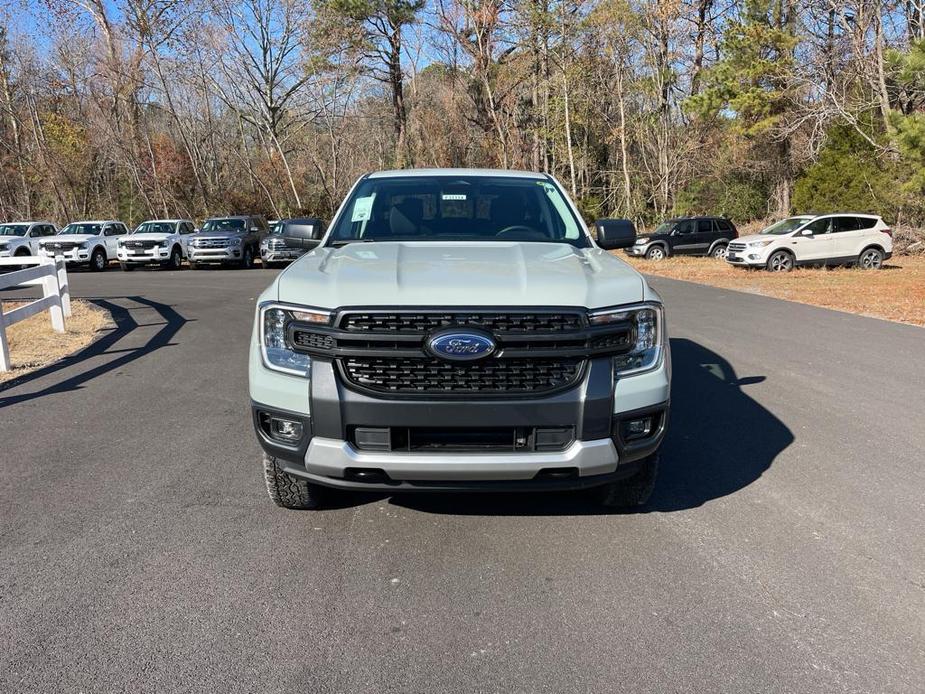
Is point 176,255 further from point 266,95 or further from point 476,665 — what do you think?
point 476,665

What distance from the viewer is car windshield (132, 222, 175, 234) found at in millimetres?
26688

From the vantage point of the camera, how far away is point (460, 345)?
318 centimetres

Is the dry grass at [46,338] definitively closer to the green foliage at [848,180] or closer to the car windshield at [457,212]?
the car windshield at [457,212]

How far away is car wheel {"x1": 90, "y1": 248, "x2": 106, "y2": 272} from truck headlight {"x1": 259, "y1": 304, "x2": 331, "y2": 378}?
2546 centimetres

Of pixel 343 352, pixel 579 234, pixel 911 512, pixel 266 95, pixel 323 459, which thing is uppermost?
pixel 266 95

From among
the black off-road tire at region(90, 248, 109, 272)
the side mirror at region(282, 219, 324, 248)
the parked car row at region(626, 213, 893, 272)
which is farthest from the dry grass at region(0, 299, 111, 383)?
the parked car row at region(626, 213, 893, 272)

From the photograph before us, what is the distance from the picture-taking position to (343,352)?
3.23 metres

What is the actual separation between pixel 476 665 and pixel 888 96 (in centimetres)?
2877

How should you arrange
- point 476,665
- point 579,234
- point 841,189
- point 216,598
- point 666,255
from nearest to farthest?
1. point 476,665
2. point 216,598
3. point 579,234
4. point 666,255
5. point 841,189

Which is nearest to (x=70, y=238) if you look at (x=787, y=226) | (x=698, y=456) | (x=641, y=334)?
(x=787, y=226)

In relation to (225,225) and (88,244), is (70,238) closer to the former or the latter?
(88,244)

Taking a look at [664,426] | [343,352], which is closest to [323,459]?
[343,352]

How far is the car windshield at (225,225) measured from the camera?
26.0 m

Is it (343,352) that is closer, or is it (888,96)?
(343,352)
